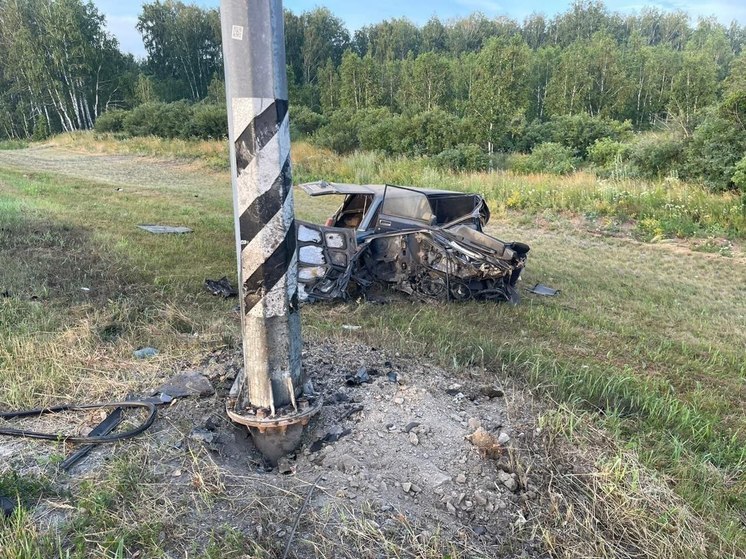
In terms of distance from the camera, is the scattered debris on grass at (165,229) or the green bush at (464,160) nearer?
the scattered debris on grass at (165,229)

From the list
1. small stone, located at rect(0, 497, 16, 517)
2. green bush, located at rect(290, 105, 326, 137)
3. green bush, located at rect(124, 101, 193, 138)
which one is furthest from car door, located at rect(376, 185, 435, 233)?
green bush, located at rect(124, 101, 193, 138)

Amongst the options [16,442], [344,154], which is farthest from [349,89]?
[16,442]

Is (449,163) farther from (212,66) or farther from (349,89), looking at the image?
(212,66)

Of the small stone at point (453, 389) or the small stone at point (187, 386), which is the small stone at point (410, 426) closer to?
the small stone at point (453, 389)

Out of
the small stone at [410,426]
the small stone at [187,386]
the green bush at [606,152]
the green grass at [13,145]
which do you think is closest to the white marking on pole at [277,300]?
the small stone at [187,386]

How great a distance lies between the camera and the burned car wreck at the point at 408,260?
6094mm

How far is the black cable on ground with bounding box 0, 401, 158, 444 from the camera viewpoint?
2549 millimetres

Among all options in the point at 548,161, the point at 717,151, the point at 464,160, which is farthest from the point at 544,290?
the point at 548,161

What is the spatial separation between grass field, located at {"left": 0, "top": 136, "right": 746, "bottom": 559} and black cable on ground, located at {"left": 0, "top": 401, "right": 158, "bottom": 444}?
14cm

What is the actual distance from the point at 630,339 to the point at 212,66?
58.6 m

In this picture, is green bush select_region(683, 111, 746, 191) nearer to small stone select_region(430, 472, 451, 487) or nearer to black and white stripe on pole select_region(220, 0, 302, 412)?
small stone select_region(430, 472, 451, 487)

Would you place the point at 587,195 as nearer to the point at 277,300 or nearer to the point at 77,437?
the point at 277,300

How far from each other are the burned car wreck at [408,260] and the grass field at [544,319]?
285 millimetres

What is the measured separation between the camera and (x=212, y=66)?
55.4 m
